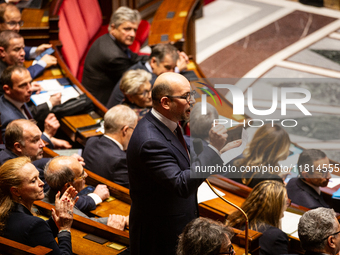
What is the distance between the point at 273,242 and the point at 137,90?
1.48m

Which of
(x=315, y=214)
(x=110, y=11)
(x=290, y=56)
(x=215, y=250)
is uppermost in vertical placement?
(x=215, y=250)

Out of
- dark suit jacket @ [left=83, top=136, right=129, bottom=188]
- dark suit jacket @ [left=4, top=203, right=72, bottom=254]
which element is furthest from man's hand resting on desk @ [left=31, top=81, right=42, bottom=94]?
dark suit jacket @ [left=4, top=203, right=72, bottom=254]

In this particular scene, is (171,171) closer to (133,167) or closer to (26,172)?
(133,167)

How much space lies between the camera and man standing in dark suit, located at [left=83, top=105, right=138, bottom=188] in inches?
102

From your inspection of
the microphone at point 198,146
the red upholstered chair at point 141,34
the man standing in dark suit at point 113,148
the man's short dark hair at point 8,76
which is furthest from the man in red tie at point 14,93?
the red upholstered chair at point 141,34

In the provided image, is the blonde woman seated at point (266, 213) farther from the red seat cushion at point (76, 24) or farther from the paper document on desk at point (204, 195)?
the red seat cushion at point (76, 24)

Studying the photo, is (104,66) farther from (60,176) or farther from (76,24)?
(60,176)

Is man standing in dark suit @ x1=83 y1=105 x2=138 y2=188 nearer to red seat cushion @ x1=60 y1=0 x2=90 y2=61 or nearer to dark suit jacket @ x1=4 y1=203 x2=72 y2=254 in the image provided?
dark suit jacket @ x1=4 y1=203 x2=72 y2=254

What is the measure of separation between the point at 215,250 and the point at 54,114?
2.02 meters

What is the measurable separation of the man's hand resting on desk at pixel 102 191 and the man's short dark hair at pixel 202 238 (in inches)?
35.6

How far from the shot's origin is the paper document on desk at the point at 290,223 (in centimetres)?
239

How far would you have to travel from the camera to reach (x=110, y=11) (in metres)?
5.89

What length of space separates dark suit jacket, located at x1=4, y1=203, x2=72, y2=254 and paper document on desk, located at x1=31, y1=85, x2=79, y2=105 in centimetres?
160

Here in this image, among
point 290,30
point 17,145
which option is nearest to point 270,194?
point 17,145
